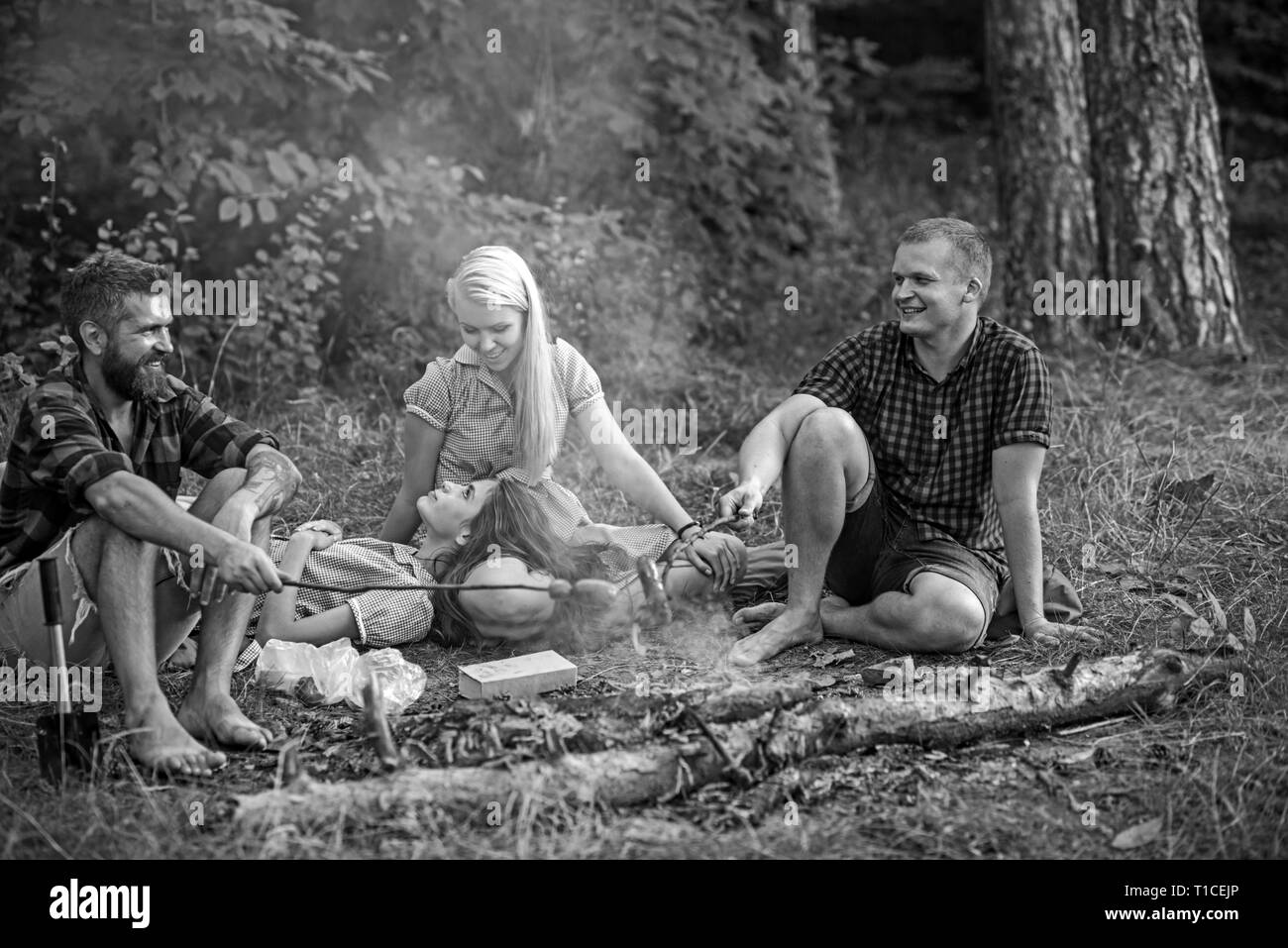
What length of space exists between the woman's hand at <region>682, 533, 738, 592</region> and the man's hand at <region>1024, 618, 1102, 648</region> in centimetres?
94

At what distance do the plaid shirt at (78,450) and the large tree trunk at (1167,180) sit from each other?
4901mm

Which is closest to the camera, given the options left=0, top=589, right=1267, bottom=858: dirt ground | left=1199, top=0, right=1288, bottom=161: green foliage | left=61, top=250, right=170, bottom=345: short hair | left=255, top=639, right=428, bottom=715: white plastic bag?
left=0, top=589, right=1267, bottom=858: dirt ground

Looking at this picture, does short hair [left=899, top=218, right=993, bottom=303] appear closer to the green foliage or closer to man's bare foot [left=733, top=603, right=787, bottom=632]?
man's bare foot [left=733, top=603, right=787, bottom=632]

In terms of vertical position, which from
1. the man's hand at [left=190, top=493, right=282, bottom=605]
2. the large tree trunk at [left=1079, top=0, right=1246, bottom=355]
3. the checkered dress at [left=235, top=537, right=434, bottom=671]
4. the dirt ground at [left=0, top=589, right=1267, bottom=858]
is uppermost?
the large tree trunk at [left=1079, top=0, right=1246, bottom=355]

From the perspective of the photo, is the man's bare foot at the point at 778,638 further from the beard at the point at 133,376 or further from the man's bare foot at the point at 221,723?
the beard at the point at 133,376

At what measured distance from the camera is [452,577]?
4191 millimetres

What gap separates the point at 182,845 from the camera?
2.81m

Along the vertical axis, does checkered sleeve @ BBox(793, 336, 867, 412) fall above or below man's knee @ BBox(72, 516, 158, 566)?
above

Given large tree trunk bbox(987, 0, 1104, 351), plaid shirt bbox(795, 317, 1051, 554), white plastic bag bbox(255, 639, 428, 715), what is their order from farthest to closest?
large tree trunk bbox(987, 0, 1104, 351)
plaid shirt bbox(795, 317, 1051, 554)
white plastic bag bbox(255, 639, 428, 715)

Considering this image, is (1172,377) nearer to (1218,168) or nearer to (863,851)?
(1218,168)

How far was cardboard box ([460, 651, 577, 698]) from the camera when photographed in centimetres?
369

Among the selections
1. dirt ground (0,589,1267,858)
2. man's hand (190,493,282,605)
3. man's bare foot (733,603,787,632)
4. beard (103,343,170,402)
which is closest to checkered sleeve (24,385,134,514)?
beard (103,343,170,402)

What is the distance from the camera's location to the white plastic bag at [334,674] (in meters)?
3.80

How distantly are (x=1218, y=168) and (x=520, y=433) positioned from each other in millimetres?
4594
